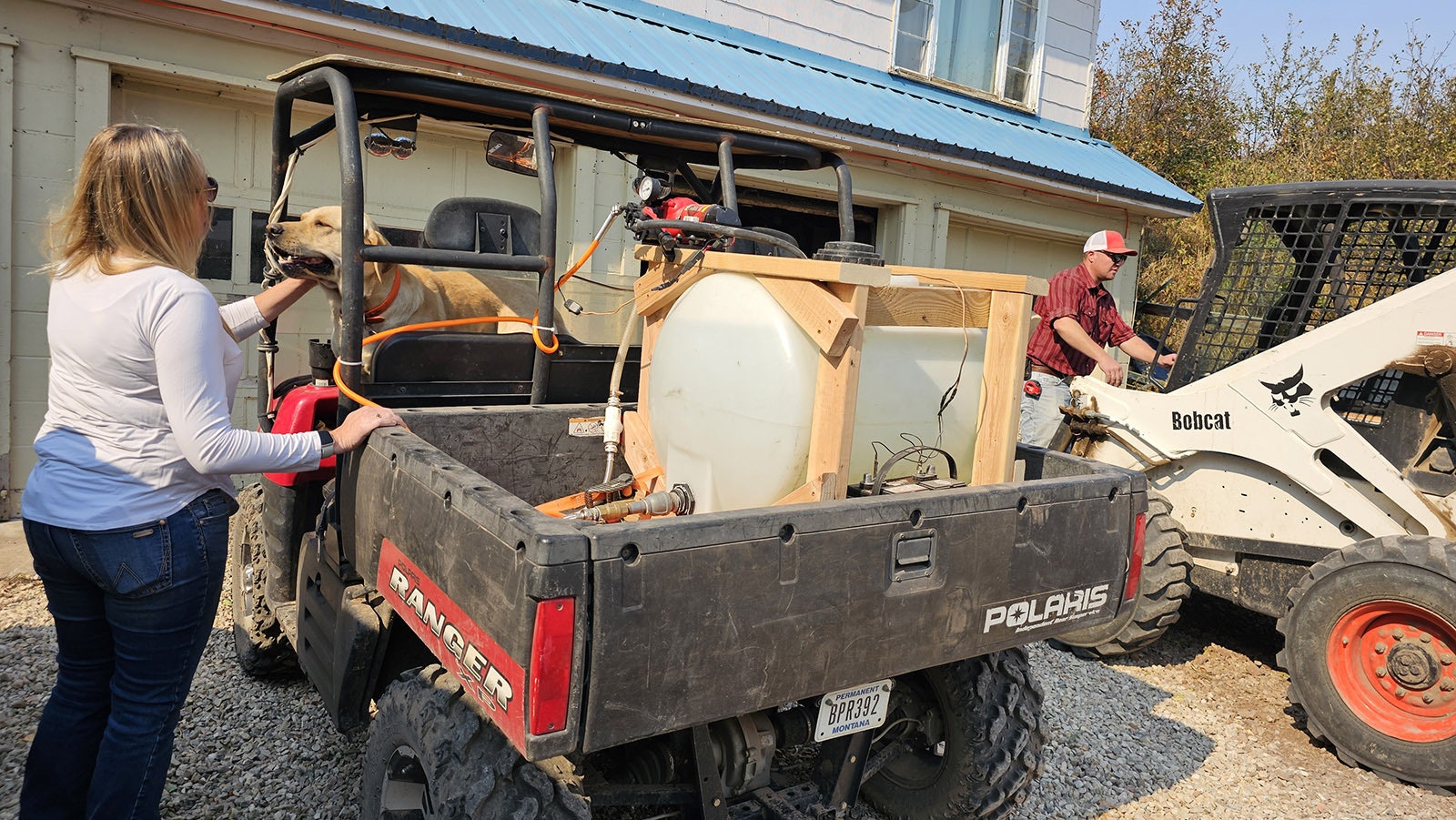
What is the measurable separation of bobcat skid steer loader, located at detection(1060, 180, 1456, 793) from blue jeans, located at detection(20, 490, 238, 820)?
3914 millimetres

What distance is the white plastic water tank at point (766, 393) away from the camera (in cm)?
241

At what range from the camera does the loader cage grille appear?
424cm

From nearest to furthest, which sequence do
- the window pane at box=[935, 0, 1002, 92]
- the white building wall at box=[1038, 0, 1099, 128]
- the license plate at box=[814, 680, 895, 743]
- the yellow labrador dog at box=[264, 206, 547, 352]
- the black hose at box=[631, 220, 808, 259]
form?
the license plate at box=[814, 680, 895, 743]
the black hose at box=[631, 220, 808, 259]
the yellow labrador dog at box=[264, 206, 547, 352]
the window pane at box=[935, 0, 1002, 92]
the white building wall at box=[1038, 0, 1099, 128]

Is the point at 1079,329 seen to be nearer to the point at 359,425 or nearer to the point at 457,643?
the point at 359,425

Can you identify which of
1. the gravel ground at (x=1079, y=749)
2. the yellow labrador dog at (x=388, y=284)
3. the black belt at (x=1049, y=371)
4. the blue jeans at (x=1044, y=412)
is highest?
the yellow labrador dog at (x=388, y=284)

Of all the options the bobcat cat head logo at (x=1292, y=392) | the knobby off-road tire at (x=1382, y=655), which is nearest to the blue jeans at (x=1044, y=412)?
the bobcat cat head logo at (x=1292, y=392)

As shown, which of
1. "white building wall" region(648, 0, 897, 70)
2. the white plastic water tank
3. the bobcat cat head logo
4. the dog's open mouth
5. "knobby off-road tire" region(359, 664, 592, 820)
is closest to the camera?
A: "knobby off-road tire" region(359, 664, 592, 820)

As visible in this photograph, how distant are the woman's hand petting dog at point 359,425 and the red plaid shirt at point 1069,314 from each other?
13.1 feet

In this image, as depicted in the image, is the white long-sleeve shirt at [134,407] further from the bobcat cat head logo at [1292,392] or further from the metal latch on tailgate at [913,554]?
the bobcat cat head logo at [1292,392]

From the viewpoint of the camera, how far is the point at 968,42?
1102cm

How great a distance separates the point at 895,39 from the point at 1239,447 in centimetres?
716

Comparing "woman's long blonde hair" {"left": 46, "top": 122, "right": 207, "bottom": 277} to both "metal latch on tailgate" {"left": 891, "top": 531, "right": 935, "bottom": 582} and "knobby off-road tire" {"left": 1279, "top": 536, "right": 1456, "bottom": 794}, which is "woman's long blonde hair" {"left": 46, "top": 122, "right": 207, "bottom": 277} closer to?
"metal latch on tailgate" {"left": 891, "top": 531, "right": 935, "bottom": 582}

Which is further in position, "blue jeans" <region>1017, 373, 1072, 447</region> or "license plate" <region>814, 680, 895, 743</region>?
"blue jeans" <region>1017, 373, 1072, 447</region>

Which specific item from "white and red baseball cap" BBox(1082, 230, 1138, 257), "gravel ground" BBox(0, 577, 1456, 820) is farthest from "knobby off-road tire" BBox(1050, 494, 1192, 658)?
"white and red baseball cap" BBox(1082, 230, 1138, 257)
